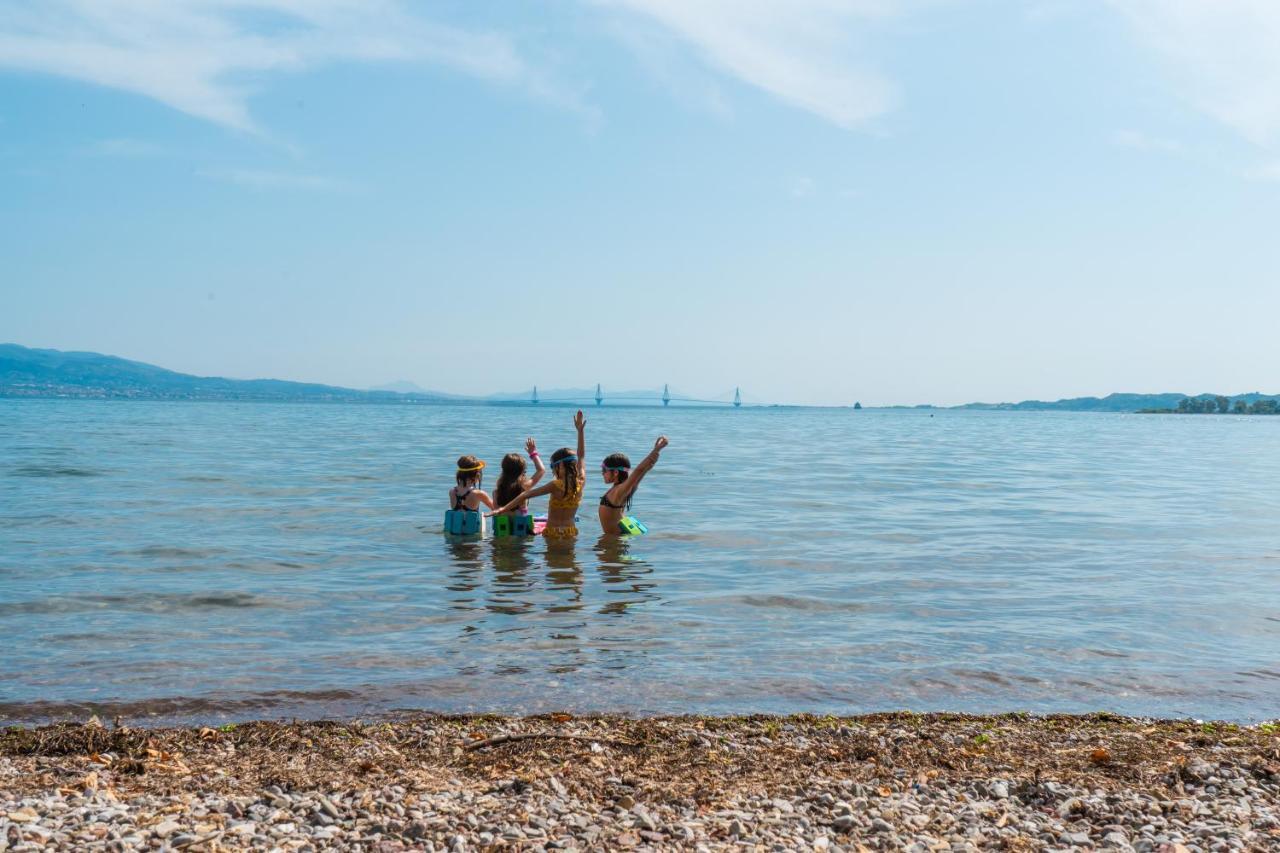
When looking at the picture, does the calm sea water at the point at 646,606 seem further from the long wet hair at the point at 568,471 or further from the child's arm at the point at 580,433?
the child's arm at the point at 580,433

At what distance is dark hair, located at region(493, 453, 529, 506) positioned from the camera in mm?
16438

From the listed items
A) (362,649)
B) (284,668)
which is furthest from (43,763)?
(362,649)

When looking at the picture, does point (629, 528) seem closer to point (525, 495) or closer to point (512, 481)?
point (525, 495)

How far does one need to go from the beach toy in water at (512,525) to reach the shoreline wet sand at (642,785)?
860 centimetres

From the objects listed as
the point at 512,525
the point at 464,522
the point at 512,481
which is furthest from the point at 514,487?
the point at 464,522

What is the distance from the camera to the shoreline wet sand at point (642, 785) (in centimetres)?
509

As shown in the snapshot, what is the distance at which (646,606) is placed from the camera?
11945mm

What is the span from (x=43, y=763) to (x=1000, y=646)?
8.24m

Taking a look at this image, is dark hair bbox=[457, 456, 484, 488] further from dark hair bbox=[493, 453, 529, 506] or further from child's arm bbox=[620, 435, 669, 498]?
child's arm bbox=[620, 435, 669, 498]

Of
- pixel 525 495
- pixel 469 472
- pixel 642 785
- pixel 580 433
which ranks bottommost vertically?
pixel 642 785

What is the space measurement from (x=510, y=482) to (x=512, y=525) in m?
0.72

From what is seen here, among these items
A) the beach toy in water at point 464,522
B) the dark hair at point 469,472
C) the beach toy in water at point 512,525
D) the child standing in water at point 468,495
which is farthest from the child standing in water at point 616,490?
the dark hair at point 469,472

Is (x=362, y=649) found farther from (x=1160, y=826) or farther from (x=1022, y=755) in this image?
(x=1160, y=826)

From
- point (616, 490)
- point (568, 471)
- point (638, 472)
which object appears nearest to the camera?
point (638, 472)
